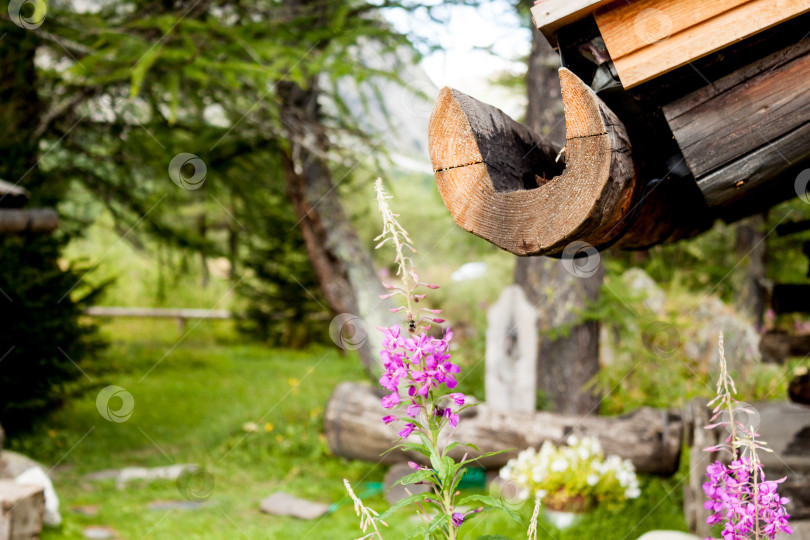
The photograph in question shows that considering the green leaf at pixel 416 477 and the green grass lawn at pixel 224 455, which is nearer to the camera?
the green leaf at pixel 416 477

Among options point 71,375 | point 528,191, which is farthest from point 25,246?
point 528,191

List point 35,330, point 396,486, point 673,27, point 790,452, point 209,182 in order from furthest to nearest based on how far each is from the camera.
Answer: point 209,182 < point 35,330 < point 396,486 < point 790,452 < point 673,27

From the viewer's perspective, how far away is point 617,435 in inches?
210

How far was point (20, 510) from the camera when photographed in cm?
400

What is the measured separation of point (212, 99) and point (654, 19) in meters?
6.61

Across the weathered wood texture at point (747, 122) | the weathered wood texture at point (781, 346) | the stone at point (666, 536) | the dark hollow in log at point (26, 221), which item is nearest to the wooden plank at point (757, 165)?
the weathered wood texture at point (747, 122)

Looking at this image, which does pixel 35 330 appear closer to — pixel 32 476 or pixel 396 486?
pixel 32 476

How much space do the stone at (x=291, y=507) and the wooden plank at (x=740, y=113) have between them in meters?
4.59

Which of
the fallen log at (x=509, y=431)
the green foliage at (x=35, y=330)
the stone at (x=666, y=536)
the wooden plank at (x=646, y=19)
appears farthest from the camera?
the green foliage at (x=35, y=330)

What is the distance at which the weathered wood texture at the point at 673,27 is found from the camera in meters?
1.53

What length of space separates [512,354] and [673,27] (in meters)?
4.75

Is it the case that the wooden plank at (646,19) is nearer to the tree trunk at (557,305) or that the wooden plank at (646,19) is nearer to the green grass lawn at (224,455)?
the green grass lawn at (224,455)

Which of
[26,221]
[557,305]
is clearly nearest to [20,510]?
[26,221]

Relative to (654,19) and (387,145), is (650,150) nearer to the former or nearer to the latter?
(654,19)
